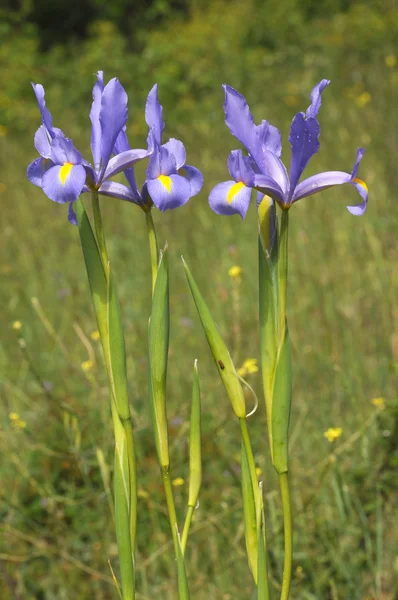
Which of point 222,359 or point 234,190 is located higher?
Result: point 234,190

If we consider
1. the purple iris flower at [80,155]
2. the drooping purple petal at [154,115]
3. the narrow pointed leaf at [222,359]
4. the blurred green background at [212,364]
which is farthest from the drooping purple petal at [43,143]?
the blurred green background at [212,364]

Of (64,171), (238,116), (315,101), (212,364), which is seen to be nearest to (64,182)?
(64,171)

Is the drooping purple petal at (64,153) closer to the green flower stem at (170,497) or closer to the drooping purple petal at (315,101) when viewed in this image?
the drooping purple petal at (315,101)

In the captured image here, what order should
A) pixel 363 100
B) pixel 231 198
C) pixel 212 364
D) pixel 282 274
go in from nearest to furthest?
1. pixel 231 198
2. pixel 282 274
3. pixel 212 364
4. pixel 363 100

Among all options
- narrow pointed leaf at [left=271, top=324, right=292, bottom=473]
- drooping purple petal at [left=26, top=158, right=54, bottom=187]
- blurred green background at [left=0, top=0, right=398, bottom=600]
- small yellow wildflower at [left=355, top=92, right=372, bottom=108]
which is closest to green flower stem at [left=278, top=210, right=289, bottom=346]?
narrow pointed leaf at [left=271, top=324, right=292, bottom=473]

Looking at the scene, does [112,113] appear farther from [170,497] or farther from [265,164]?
[170,497]

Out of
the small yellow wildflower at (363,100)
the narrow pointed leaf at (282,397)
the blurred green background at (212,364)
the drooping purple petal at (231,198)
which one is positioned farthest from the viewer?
the small yellow wildflower at (363,100)
